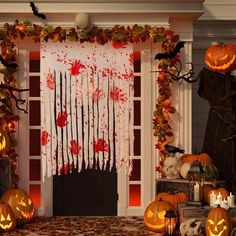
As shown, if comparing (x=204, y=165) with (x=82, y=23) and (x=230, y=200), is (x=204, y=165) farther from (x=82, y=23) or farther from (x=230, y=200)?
(x=82, y=23)

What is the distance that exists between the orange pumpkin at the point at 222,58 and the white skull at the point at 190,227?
1.98 meters

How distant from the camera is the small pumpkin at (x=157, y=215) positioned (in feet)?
21.0

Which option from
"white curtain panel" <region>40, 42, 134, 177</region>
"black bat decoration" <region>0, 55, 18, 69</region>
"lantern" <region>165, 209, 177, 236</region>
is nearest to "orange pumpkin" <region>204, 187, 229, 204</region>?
"lantern" <region>165, 209, 177, 236</region>

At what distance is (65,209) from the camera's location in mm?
7480

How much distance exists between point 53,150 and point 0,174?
0.79 meters

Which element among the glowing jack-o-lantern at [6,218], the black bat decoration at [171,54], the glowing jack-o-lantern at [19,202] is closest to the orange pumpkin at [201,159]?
the black bat decoration at [171,54]

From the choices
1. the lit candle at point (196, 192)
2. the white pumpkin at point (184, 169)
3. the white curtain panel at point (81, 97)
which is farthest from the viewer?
the white curtain panel at point (81, 97)

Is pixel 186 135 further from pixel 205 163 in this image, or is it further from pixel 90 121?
pixel 90 121

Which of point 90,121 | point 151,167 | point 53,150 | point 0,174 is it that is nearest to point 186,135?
point 151,167

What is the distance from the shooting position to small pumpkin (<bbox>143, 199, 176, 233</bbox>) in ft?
21.0

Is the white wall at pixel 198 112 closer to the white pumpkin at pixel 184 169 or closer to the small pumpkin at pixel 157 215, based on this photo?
the white pumpkin at pixel 184 169

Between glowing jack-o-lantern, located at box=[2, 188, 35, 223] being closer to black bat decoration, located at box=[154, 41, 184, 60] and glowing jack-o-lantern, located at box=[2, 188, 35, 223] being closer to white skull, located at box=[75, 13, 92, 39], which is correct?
white skull, located at box=[75, 13, 92, 39]

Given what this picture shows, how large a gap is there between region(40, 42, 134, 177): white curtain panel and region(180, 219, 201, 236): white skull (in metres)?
1.64

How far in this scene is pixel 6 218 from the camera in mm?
6367
